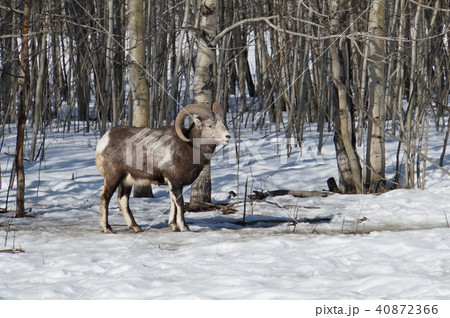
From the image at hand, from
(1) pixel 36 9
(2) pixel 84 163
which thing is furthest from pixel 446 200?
(1) pixel 36 9

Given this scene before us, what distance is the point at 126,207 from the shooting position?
27.8 feet

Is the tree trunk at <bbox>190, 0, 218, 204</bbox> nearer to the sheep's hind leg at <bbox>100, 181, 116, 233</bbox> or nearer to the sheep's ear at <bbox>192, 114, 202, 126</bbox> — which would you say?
the sheep's ear at <bbox>192, 114, 202, 126</bbox>

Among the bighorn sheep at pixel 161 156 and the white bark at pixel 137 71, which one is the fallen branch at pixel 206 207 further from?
the white bark at pixel 137 71

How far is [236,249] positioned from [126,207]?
2.07 m

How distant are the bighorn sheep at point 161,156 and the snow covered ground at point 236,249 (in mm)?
631

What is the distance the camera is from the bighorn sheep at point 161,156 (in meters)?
8.23

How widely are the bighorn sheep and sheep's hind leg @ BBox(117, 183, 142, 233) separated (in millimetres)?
22

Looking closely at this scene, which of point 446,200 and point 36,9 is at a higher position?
point 36,9

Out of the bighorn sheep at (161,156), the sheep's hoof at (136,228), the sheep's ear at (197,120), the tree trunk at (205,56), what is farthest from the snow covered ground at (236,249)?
the tree trunk at (205,56)

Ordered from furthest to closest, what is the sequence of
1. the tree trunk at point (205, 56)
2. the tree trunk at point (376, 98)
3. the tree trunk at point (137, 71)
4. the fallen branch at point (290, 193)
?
the tree trunk at point (376, 98) < the fallen branch at point (290, 193) < the tree trunk at point (137, 71) < the tree trunk at point (205, 56)

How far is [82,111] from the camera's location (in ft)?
72.5

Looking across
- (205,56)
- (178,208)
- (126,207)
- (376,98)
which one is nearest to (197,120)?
(178,208)
